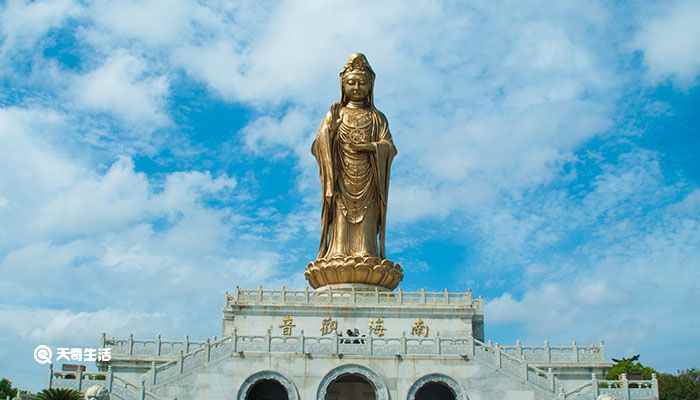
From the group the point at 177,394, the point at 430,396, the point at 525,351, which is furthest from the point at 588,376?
the point at 177,394

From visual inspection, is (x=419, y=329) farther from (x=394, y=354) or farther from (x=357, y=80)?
(x=357, y=80)

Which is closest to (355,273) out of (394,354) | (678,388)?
(394,354)

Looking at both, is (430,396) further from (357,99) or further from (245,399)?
(357,99)

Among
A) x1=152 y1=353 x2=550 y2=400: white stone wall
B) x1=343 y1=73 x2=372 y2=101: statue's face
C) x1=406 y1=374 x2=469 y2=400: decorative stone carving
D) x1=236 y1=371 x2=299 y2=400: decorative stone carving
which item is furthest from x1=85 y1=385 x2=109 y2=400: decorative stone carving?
x1=343 y1=73 x2=372 y2=101: statue's face

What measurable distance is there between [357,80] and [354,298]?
34.8 feet

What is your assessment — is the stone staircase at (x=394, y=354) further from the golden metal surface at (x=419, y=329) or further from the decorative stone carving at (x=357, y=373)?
the golden metal surface at (x=419, y=329)

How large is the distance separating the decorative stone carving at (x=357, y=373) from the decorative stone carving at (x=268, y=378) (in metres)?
0.81

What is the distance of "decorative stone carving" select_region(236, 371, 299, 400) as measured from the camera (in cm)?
2620

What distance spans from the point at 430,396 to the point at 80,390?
11857mm

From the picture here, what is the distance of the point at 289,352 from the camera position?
26766 millimetres

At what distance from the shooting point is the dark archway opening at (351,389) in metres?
28.7

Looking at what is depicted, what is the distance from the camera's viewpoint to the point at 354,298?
1261 inches

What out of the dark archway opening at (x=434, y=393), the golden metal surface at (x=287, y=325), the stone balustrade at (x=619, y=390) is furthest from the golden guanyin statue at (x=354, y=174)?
the stone balustrade at (x=619, y=390)

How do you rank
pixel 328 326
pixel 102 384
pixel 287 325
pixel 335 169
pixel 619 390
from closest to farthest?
pixel 102 384
pixel 619 390
pixel 328 326
pixel 287 325
pixel 335 169
